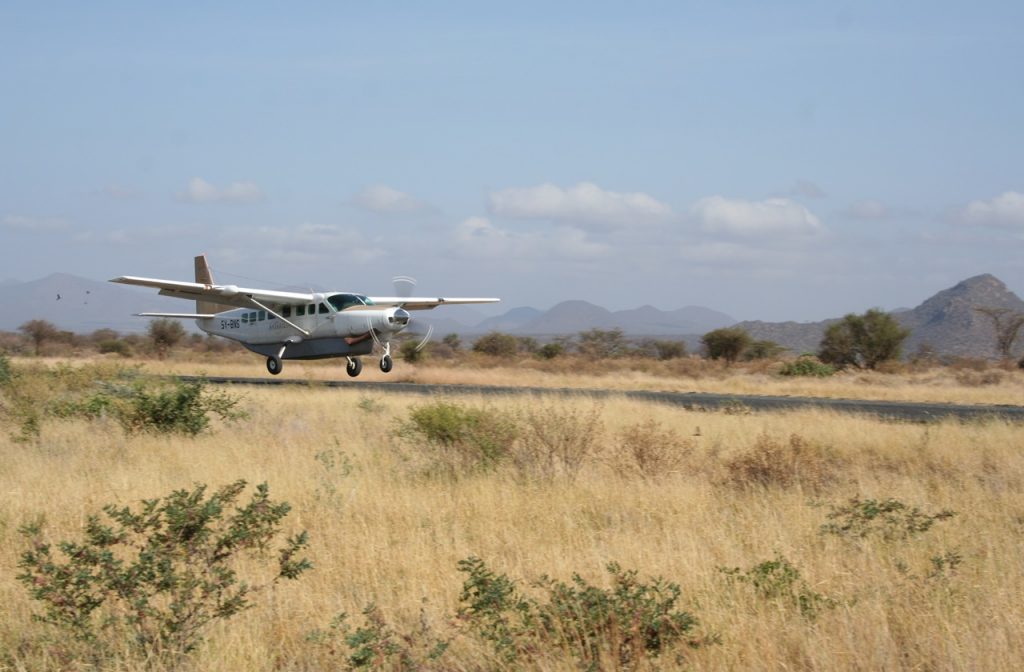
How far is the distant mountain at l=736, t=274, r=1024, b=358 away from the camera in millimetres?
135250

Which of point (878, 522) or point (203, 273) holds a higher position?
point (203, 273)

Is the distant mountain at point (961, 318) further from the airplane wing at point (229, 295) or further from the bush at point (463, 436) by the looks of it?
the bush at point (463, 436)

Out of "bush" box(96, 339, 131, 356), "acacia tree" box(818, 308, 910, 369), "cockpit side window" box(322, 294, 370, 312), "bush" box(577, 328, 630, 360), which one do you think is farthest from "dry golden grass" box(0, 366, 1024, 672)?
"bush" box(577, 328, 630, 360)

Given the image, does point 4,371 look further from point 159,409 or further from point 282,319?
point 282,319

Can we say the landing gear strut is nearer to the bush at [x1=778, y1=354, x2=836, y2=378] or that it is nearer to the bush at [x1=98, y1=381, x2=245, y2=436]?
the bush at [x1=98, y1=381, x2=245, y2=436]

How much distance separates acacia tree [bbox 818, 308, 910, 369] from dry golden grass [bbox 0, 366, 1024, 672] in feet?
138

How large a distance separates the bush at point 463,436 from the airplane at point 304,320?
19205 mm

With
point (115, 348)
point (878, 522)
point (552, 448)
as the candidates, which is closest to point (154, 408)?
point (552, 448)

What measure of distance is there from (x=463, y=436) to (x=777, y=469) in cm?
402

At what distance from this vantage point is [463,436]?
12922 mm

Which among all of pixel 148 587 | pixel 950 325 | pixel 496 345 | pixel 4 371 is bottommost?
pixel 148 587

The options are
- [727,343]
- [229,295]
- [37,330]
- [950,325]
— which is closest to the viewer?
[229,295]

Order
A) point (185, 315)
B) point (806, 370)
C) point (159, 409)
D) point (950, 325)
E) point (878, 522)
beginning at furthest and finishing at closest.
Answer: point (950, 325), point (806, 370), point (185, 315), point (159, 409), point (878, 522)

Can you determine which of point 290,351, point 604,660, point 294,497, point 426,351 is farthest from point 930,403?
point 426,351
